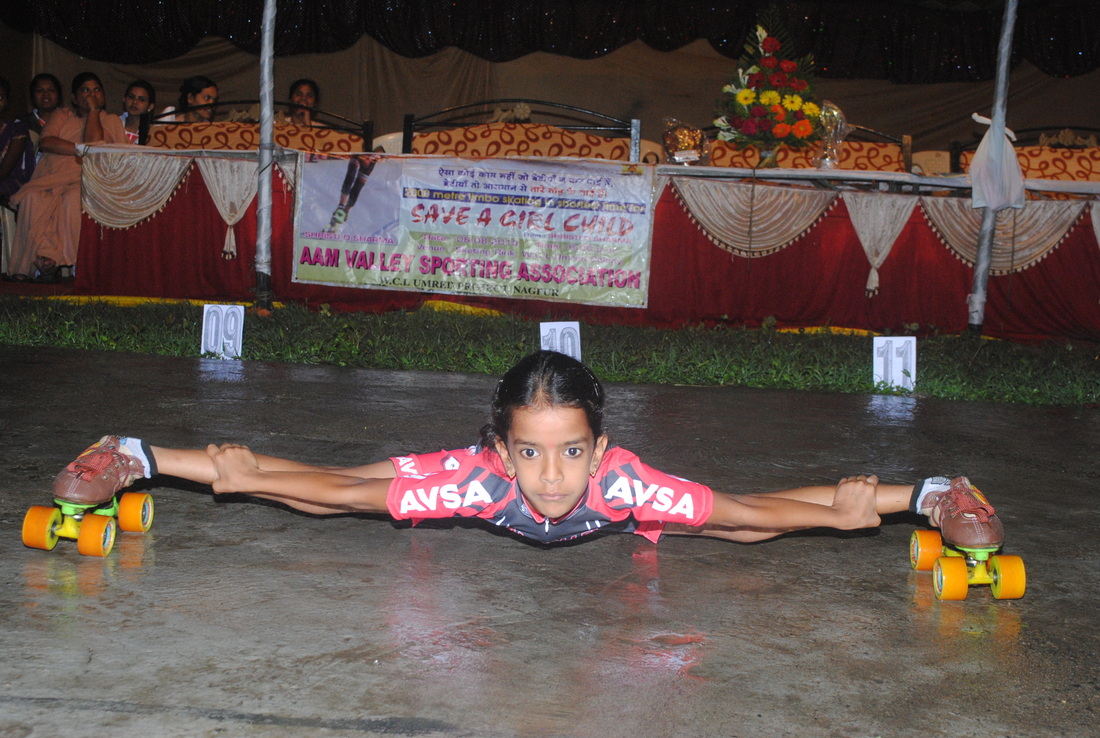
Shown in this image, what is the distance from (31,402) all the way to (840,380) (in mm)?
4856

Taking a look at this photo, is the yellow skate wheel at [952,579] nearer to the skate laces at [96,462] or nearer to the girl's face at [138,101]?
the skate laces at [96,462]

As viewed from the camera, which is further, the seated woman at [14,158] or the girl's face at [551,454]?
the seated woman at [14,158]

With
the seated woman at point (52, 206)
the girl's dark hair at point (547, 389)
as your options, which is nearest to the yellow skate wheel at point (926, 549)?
the girl's dark hair at point (547, 389)

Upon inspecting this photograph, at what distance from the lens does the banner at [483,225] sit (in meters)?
8.48

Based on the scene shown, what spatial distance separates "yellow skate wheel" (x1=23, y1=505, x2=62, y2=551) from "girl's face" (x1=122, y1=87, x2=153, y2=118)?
822 centimetres

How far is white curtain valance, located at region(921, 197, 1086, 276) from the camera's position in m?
8.66

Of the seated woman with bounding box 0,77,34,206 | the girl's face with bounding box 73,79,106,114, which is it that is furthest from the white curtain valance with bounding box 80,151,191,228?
the girl's face with bounding box 73,79,106,114

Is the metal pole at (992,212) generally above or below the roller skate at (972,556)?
above

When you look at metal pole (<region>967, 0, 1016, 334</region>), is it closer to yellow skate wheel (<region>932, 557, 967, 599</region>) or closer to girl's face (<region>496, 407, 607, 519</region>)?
yellow skate wheel (<region>932, 557, 967, 599</region>)

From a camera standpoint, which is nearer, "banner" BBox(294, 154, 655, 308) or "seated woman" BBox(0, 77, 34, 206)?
"banner" BBox(294, 154, 655, 308)

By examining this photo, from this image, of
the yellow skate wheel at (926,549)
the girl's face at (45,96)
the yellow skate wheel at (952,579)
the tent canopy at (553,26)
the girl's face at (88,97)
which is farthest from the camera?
the tent canopy at (553,26)

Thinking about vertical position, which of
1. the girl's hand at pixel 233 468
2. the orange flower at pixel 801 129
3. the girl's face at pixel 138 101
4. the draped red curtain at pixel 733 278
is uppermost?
the girl's face at pixel 138 101

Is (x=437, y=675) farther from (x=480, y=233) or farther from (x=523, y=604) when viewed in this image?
(x=480, y=233)

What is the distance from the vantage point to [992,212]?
317 inches
